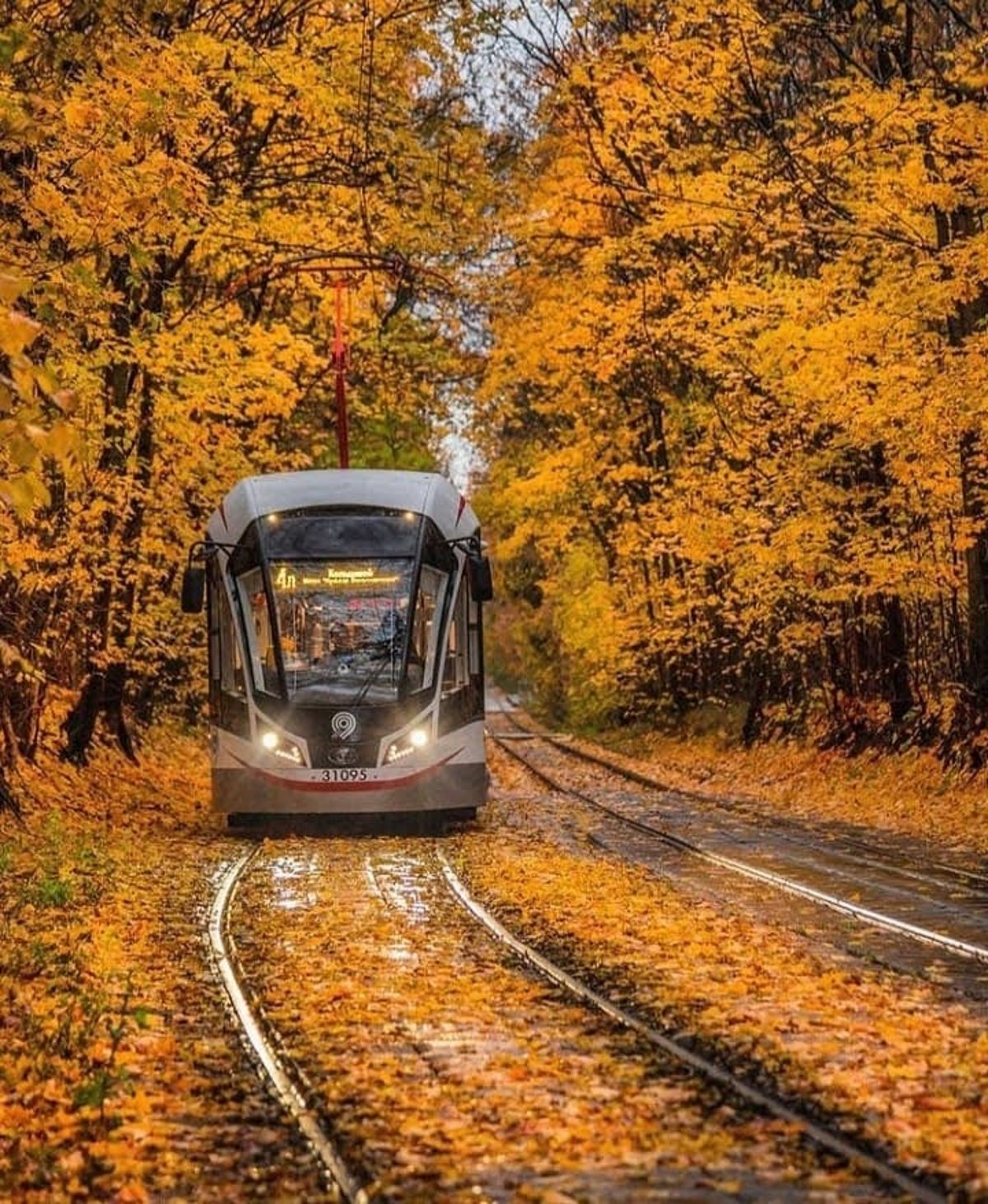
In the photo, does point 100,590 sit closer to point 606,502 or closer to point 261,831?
point 261,831

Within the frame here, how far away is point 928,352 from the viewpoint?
61.3ft

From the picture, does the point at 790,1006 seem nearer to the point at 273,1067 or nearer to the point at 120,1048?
the point at 273,1067

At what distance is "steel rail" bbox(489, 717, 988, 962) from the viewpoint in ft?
36.8

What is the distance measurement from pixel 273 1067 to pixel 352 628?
11.2m

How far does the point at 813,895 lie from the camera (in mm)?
13766

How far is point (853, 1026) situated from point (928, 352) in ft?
Answer: 36.9

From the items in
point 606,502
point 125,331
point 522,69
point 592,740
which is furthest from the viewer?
point 592,740

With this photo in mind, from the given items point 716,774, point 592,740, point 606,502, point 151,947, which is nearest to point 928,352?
point 151,947

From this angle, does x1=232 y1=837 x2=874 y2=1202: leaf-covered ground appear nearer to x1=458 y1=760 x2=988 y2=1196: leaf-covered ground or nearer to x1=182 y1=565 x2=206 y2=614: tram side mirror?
x1=458 y1=760 x2=988 y2=1196: leaf-covered ground

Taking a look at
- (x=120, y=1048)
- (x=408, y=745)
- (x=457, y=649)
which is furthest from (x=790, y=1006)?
(x=457, y=649)

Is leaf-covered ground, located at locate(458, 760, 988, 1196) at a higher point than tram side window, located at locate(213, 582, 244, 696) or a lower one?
lower

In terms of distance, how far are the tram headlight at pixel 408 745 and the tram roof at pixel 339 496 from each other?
7.03 feet

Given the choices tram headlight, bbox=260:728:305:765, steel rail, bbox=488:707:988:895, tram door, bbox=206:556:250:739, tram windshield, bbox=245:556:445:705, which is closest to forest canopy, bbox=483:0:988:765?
steel rail, bbox=488:707:988:895

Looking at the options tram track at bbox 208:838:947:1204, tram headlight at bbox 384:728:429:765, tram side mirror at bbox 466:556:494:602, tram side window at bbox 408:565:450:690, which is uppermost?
tram side mirror at bbox 466:556:494:602
